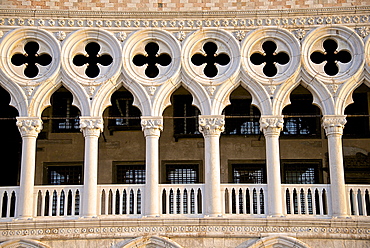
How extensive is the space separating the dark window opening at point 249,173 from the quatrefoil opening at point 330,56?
11.2 feet

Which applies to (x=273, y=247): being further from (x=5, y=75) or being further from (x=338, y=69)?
(x=5, y=75)

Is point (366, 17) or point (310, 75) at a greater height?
point (366, 17)

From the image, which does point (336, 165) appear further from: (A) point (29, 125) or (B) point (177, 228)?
(A) point (29, 125)

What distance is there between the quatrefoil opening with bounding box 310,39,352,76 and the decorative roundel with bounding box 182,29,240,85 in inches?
81.2

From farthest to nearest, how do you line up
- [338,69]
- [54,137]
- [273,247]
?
[54,137]
[338,69]
[273,247]

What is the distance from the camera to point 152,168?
15320 millimetres

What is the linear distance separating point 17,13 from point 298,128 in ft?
26.2

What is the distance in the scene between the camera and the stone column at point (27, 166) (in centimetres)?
1512

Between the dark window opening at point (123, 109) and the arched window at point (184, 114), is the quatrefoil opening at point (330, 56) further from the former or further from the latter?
the dark window opening at point (123, 109)

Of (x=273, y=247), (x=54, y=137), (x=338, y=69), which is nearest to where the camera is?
(x=273, y=247)

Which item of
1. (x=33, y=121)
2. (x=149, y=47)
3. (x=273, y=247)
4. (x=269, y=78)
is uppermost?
(x=149, y=47)

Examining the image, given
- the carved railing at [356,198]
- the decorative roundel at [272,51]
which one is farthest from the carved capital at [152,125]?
the carved railing at [356,198]

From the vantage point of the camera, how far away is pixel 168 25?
53.1 feet

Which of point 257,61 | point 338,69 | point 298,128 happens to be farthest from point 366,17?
point 298,128
